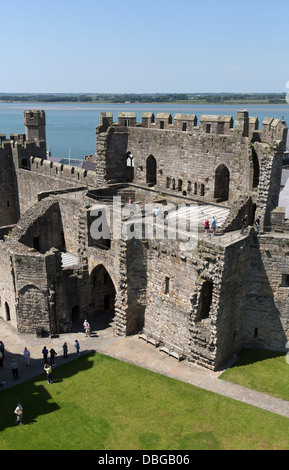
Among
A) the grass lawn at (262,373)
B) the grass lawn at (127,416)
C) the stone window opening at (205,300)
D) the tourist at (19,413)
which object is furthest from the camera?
the stone window opening at (205,300)

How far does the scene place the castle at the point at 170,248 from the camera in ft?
64.8

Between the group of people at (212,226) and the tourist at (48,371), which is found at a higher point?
the group of people at (212,226)

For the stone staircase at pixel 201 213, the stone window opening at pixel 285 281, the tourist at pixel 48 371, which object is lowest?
the tourist at pixel 48 371

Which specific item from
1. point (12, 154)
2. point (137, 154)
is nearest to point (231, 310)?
point (137, 154)

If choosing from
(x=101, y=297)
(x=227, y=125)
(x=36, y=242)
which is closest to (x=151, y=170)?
(x=227, y=125)

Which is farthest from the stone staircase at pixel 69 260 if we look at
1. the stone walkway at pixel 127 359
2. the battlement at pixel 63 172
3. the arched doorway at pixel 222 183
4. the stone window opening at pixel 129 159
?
the arched doorway at pixel 222 183

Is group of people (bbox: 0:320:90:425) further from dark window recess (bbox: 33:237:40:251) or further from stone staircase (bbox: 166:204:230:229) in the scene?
stone staircase (bbox: 166:204:230:229)

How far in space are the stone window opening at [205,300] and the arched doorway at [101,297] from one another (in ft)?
20.9

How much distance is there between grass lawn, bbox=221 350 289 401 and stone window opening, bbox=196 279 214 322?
2.64 meters

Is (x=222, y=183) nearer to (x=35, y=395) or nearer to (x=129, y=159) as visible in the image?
(x=129, y=159)

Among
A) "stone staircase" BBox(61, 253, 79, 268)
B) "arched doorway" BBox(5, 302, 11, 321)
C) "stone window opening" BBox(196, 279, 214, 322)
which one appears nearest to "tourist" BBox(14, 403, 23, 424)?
"stone window opening" BBox(196, 279, 214, 322)

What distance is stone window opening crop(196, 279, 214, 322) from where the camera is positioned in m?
19.7

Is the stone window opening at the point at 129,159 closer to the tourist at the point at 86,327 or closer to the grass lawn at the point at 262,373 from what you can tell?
the tourist at the point at 86,327

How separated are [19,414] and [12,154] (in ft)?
81.0
